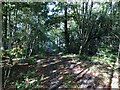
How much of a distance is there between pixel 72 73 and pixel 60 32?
4.90 ft

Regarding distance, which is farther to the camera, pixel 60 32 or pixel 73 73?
pixel 60 32

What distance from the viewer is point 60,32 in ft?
17.5

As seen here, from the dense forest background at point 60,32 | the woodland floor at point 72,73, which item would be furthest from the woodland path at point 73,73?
the dense forest background at point 60,32

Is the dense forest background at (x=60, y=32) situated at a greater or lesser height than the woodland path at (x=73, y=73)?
greater

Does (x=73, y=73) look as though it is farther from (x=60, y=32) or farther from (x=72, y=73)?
(x=60, y=32)

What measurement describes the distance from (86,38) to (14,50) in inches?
92.9

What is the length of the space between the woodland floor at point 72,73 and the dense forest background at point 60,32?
0.80ft

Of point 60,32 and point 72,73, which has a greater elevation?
point 60,32

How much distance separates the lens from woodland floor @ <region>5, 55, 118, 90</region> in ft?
12.3

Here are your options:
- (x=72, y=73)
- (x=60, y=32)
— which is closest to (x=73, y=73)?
(x=72, y=73)

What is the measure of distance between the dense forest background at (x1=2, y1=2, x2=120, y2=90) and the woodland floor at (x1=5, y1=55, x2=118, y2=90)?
9.5 inches

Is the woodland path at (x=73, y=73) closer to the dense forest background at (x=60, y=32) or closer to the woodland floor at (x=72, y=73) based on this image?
the woodland floor at (x=72, y=73)

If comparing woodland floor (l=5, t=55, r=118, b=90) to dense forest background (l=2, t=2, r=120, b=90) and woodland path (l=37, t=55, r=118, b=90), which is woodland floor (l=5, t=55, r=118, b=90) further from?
dense forest background (l=2, t=2, r=120, b=90)

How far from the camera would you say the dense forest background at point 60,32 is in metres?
3.88
